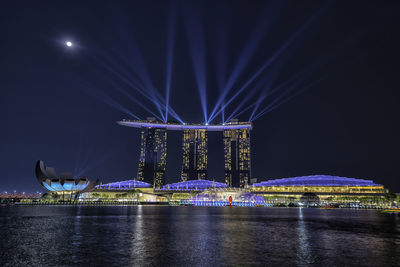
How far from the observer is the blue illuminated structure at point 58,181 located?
12062 centimetres

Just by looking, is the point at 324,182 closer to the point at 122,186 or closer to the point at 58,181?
the point at 122,186

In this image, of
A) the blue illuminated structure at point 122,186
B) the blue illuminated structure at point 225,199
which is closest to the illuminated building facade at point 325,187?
the blue illuminated structure at point 225,199

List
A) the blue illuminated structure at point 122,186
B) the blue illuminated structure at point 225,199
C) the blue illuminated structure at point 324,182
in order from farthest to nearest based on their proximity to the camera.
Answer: the blue illuminated structure at point 122,186, the blue illuminated structure at point 324,182, the blue illuminated structure at point 225,199

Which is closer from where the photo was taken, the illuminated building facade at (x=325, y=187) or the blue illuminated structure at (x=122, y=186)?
the illuminated building facade at (x=325, y=187)

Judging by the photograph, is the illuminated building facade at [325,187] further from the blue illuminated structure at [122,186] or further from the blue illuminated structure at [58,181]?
the blue illuminated structure at [58,181]

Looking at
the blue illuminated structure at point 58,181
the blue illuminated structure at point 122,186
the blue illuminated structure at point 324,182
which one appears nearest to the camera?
the blue illuminated structure at point 58,181

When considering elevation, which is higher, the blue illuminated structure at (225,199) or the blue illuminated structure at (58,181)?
the blue illuminated structure at (58,181)

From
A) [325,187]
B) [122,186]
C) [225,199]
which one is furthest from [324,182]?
[122,186]

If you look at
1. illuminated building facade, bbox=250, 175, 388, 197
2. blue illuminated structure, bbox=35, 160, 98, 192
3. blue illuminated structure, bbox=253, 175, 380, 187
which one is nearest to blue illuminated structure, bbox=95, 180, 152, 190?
blue illuminated structure, bbox=35, 160, 98, 192

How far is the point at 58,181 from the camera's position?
124m

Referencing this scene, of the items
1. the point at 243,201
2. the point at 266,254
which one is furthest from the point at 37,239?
the point at 243,201

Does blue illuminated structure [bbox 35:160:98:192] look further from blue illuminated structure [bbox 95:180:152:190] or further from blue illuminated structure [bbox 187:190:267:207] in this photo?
blue illuminated structure [bbox 95:180:152:190]

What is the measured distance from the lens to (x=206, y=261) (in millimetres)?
17312

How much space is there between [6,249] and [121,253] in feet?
27.1
